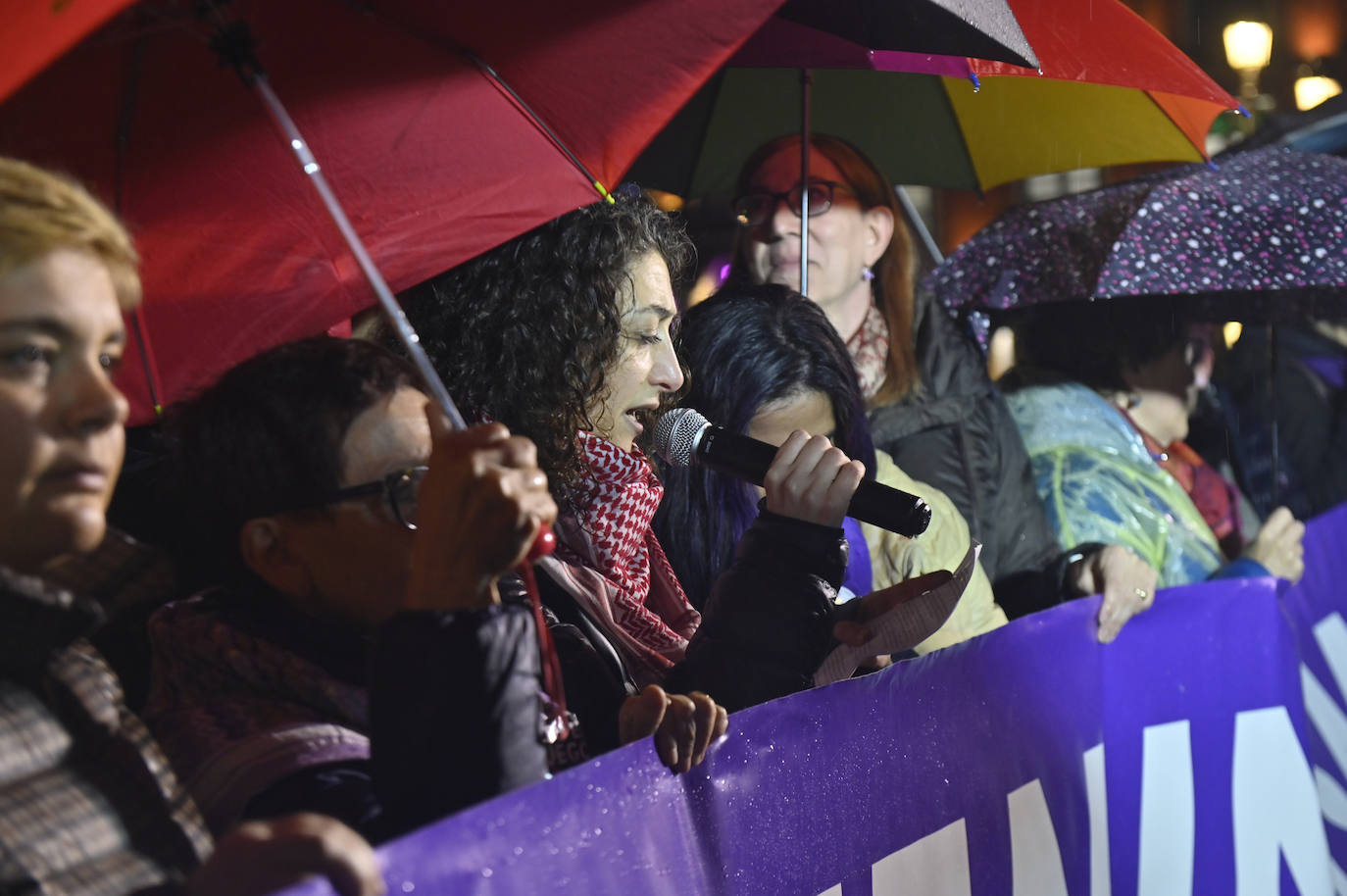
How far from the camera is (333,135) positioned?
2.26 metres

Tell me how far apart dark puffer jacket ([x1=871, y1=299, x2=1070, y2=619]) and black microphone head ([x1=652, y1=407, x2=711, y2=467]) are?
1248 mm

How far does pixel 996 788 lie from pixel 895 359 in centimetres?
138

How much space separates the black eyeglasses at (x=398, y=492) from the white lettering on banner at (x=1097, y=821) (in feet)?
5.67

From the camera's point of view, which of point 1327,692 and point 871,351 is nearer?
point 871,351

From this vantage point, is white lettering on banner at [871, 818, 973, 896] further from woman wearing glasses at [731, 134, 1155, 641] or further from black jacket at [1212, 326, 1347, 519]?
black jacket at [1212, 326, 1347, 519]

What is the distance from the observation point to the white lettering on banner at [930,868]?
238 centimetres

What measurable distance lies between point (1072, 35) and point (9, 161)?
7.89 ft

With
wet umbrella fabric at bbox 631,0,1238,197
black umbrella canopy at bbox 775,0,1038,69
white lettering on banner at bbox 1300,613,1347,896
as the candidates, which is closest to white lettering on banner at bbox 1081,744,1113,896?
white lettering on banner at bbox 1300,613,1347,896

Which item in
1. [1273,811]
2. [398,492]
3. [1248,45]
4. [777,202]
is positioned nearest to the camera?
[398,492]

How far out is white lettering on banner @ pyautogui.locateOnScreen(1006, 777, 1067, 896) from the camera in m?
2.71

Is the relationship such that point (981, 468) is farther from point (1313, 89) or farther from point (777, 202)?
point (1313, 89)

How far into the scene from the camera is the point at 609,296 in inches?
99.0

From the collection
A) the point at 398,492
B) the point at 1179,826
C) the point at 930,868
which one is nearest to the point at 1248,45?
the point at 1179,826

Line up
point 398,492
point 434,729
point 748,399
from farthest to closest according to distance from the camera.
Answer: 1. point 748,399
2. point 398,492
3. point 434,729
